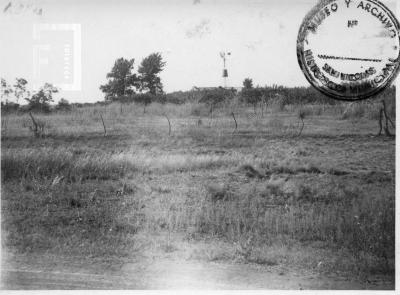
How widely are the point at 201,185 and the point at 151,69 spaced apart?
1.97 metres

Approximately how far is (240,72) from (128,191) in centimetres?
259

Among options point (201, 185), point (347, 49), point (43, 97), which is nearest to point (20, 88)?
point (43, 97)

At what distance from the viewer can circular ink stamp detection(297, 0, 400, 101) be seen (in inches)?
229

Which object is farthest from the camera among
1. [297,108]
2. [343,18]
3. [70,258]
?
[297,108]

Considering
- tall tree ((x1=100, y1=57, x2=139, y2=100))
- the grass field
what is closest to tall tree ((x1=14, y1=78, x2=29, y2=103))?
the grass field

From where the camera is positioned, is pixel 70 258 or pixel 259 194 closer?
pixel 70 258

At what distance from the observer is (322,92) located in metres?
5.91

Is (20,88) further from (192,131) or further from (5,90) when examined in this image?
(192,131)

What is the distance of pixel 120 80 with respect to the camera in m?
6.17

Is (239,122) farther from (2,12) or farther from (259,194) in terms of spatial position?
(2,12)

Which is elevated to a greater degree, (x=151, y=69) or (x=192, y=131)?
(x=151, y=69)

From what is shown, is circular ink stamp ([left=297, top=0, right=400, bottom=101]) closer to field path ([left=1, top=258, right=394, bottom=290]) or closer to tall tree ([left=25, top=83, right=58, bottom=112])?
field path ([left=1, top=258, right=394, bottom=290])

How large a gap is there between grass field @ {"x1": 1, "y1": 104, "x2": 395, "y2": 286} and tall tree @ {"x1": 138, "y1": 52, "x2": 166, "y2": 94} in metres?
0.39

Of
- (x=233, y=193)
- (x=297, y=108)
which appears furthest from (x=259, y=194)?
(x=297, y=108)
